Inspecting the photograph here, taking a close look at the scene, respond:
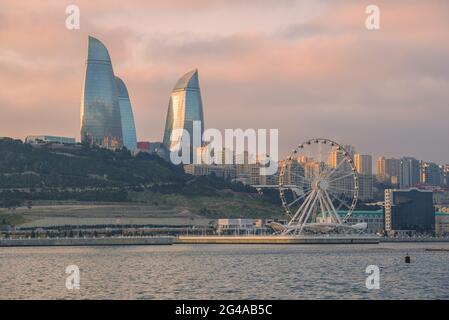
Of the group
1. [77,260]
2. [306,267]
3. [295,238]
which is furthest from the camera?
[295,238]

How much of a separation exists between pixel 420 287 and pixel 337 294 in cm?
907

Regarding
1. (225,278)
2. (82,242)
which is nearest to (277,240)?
(82,242)

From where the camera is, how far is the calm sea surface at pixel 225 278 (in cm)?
6431

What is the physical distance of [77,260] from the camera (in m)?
111

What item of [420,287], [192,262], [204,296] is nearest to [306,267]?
[192,262]

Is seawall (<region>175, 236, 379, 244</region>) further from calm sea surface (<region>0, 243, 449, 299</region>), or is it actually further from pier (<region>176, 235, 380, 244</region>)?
calm sea surface (<region>0, 243, 449, 299</region>)

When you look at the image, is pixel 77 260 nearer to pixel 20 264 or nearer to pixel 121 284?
→ pixel 20 264

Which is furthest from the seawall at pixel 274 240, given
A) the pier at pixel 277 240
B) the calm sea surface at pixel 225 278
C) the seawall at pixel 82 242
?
the calm sea surface at pixel 225 278

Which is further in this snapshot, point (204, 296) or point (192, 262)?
point (192, 262)

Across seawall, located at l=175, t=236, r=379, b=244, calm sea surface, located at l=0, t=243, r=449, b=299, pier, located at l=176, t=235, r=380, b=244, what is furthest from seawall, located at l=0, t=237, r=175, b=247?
calm sea surface, located at l=0, t=243, r=449, b=299

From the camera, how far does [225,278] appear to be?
7881cm

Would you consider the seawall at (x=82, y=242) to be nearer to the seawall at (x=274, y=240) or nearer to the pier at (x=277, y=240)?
the seawall at (x=274, y=240)

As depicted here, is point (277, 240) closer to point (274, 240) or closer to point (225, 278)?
point (274, 240)
